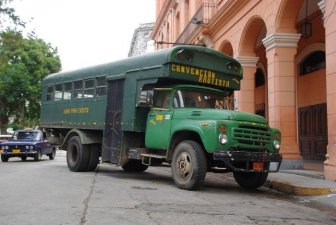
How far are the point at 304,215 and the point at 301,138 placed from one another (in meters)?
11.8

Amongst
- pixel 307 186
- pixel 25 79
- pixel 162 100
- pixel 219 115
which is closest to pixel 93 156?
pixel 162 100

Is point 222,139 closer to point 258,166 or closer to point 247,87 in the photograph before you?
point 258,166

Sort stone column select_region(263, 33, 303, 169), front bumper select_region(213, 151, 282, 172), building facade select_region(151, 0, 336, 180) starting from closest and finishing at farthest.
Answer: front bumper select_region(213, 151, 282, 172) → building facade select_region(151, 0, 336, 180) → stone column select_region(263, 33, 303, 169)

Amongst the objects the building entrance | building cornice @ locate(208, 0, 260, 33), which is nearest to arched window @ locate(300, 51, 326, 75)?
the building entrance

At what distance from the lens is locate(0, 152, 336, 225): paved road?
6.38 metres

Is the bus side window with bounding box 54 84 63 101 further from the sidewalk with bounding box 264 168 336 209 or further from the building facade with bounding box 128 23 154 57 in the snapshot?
the building facade with bounding box 128 23 154 57

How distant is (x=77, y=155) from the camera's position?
1395 centimetres

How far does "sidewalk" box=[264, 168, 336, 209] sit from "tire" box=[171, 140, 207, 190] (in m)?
2.25

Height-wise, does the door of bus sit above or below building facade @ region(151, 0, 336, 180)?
below

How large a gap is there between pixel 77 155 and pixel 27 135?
31.7 feet

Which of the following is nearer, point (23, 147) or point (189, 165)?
point (189, 165)

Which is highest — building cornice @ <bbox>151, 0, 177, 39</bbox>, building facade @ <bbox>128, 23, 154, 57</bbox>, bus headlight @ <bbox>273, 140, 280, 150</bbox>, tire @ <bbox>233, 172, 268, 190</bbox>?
building facade @ <bbox>128, 23, 154, 57</bbox>

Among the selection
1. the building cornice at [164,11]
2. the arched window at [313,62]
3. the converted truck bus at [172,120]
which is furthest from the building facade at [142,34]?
the converted truck bus at [172,120]

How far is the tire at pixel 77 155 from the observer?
13.7 m
